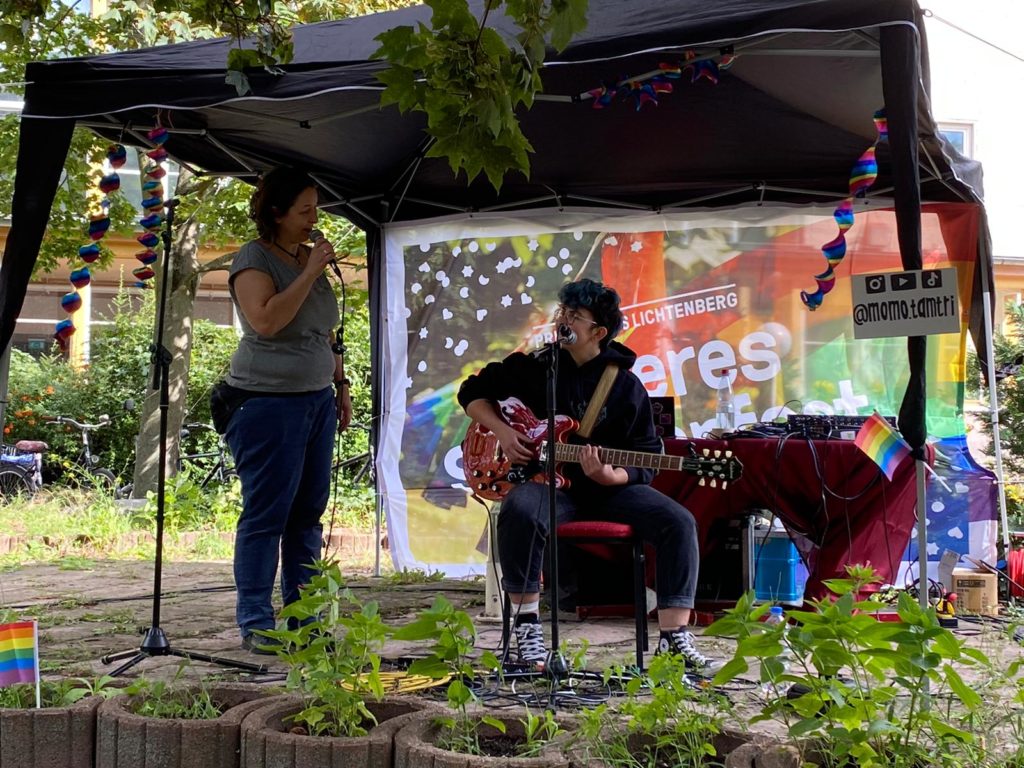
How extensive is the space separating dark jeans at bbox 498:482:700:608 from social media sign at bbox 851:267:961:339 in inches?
43.0

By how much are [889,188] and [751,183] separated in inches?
30.6

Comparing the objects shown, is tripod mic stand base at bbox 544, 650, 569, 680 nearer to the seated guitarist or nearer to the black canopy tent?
the seated guitarist

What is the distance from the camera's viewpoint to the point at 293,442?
409cm

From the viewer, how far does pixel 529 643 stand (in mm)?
4059

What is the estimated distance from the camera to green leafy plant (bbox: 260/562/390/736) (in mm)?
2506

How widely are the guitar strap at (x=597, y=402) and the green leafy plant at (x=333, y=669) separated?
1.78 meters

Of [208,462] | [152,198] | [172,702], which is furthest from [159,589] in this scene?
[208,462]

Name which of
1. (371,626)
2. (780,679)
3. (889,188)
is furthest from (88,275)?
(889,188)

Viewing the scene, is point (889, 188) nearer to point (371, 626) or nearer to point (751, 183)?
point (751, 183)

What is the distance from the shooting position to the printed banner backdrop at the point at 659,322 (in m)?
6.55

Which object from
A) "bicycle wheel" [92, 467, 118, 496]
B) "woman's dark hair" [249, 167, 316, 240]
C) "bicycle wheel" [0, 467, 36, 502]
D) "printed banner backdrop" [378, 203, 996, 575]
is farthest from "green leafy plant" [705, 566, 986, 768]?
"bicycle wheel" [0, 467, 36, 502]

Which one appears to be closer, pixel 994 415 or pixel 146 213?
pixel 146 213

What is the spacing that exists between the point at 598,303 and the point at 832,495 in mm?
1539

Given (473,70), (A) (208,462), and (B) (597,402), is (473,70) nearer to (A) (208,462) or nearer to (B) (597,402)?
(B) (597,402)
